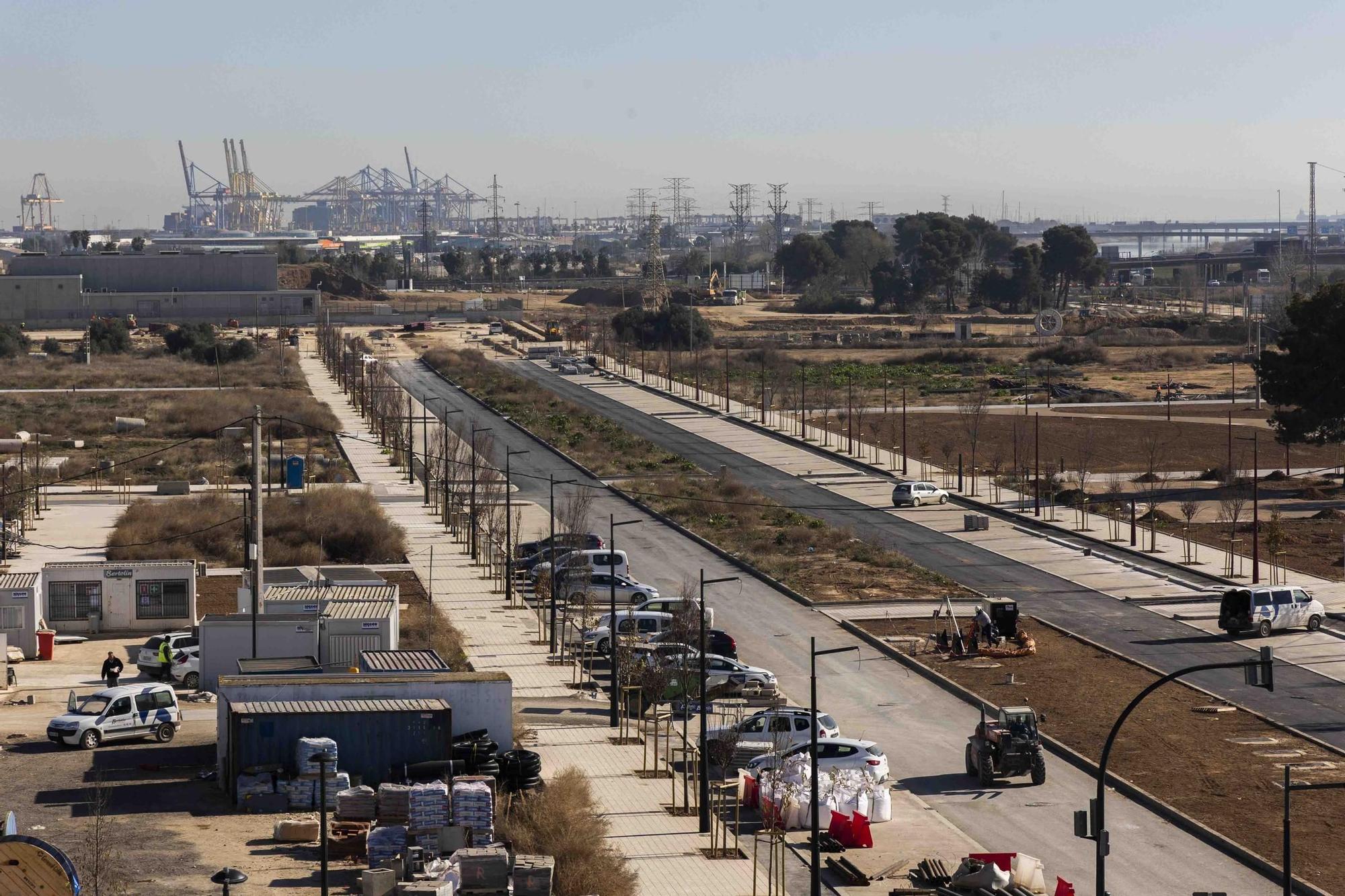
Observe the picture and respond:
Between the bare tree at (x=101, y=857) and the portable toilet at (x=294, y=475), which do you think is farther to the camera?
the portable toilet at (x=294, y=475)

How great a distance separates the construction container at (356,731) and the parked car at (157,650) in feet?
25.4

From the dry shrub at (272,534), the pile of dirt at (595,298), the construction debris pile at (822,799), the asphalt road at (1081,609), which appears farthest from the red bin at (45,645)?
the pile of dirt at (595,298)

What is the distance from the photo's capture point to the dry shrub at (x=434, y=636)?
3061cm

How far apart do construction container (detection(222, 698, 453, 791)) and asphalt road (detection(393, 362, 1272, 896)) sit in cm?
632

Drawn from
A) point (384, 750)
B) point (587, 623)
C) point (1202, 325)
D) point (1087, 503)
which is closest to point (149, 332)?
point (1202, 325)

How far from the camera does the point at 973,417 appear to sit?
224 feet

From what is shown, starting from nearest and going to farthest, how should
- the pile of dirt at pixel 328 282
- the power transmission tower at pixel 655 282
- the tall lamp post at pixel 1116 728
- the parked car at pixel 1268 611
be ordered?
the tall lamp post at pixel 1116 728 < the parked car at pixel 1268 611 < the power transmission tower at pixel 655 282 < the pile of dirt at pixel 328 282

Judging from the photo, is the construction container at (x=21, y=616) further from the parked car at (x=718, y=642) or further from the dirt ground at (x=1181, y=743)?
the dirt ground at (x=1181, y=743)

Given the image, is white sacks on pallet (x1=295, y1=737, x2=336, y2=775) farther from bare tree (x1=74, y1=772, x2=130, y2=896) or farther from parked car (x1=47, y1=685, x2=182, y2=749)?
parked car (x1=47, y1=685, x2=182, y2=749)

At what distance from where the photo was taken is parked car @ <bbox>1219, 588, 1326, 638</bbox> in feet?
108

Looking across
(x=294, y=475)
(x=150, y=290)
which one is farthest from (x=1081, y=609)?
(x=150, y=290)

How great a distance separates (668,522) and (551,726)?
20940mm

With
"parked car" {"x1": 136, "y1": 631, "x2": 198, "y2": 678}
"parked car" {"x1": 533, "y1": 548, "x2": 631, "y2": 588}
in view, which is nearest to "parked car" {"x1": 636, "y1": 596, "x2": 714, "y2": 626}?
"parked car" {"x1": 533, "y1": 548, "x2": 631, "y2": 588}

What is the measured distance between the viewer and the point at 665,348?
107062 millimetres
